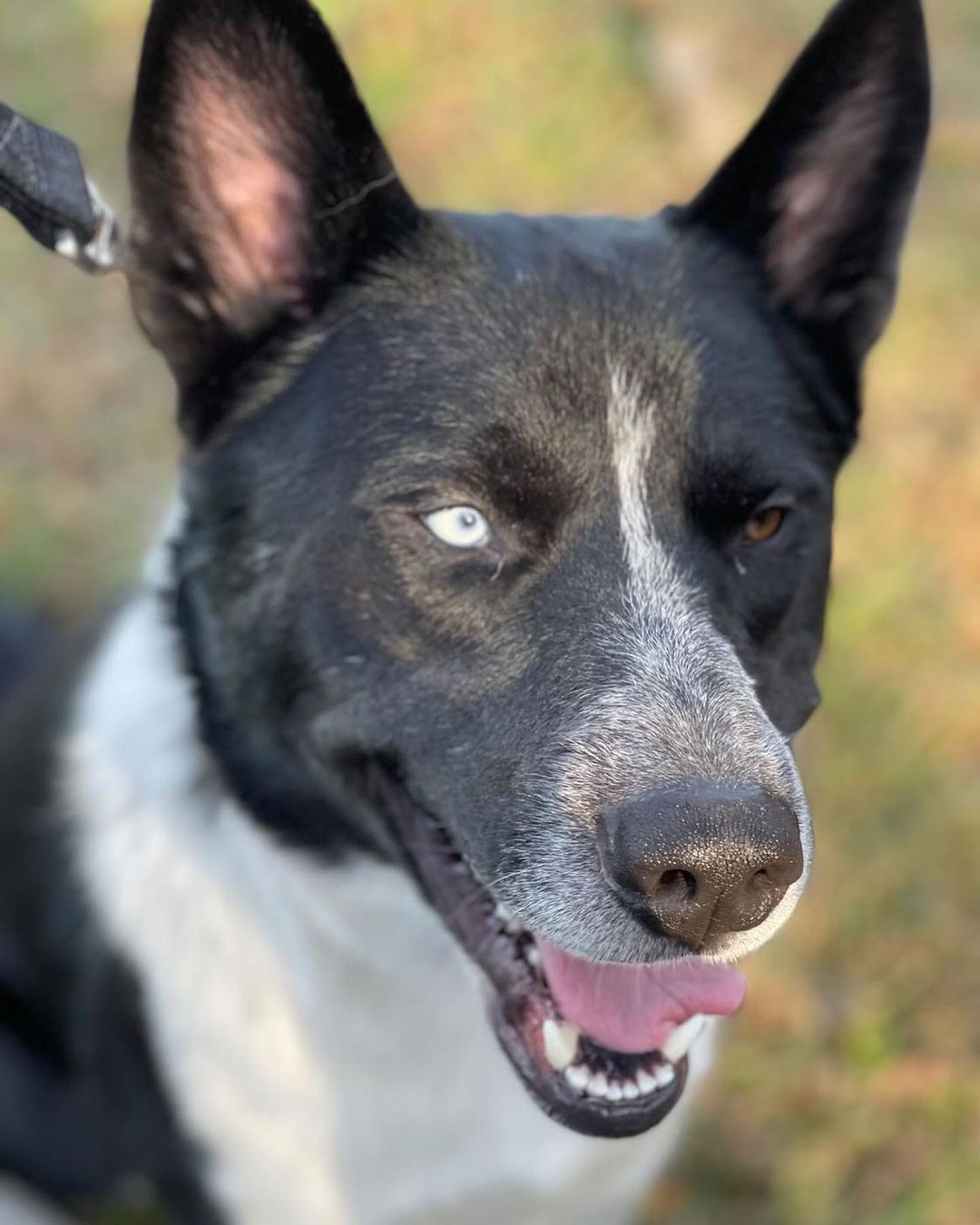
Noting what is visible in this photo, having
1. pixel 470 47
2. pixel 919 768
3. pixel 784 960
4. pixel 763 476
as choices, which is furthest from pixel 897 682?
pixel 470 47

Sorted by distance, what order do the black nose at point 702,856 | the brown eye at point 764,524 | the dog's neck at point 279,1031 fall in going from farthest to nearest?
the dog's neck at point 279,1031, the brown eye at point 764,524, the black nose at point 702,856

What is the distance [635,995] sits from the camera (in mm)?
1812

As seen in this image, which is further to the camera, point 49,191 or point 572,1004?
point 572,1004

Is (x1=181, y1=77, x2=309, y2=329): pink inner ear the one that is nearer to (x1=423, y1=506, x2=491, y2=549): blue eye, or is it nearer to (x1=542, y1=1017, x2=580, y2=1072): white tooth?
(x1=423, y1=506, x2=491, y2=549): blue eye

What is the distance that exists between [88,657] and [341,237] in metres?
1.02

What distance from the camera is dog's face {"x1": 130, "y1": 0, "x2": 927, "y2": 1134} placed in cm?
163

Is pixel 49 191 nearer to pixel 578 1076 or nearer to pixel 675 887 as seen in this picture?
pixel 675 887

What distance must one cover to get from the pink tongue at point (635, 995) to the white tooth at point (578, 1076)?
0.16ft

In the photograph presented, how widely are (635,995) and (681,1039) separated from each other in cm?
8

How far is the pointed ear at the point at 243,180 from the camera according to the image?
1743mm

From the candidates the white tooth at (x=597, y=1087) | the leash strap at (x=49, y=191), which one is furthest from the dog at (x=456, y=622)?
the leash strap at (x=49, y=191)

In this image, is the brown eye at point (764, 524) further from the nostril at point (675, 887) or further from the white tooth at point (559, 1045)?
the white tooth at point (559, 1045)

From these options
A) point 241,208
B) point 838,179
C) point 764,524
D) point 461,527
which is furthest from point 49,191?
point 838,179

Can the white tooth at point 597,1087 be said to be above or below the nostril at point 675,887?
below
